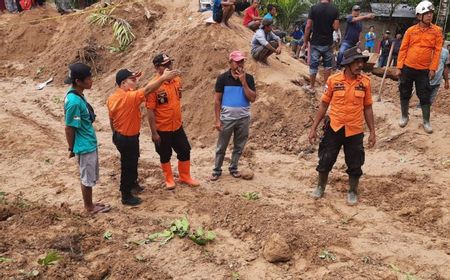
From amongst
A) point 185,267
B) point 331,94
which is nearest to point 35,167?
point 185,267

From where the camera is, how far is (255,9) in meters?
11.4

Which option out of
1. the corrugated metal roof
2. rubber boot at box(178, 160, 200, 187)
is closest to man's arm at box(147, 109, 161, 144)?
rubber boot at box(178, 160, 200, 187)

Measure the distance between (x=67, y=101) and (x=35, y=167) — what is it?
115 inches

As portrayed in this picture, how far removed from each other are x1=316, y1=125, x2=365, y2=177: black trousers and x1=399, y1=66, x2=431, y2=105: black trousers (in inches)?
90.6

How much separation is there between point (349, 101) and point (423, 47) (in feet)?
7.87

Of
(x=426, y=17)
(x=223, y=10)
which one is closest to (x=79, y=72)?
(x=426, y=17)

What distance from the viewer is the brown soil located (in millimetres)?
4066

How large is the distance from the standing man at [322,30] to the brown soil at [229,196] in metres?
0.74

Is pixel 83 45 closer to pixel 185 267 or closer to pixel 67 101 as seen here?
pixel 67 101

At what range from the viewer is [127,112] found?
4957 mm

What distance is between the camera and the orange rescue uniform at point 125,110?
4.92 metres

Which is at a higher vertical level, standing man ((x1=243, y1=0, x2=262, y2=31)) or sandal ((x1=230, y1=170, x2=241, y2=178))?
standing man ((x1=243, y1=0, x2=262, y2=31))

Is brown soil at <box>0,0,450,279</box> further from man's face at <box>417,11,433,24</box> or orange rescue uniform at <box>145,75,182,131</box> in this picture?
Result: man's face at <box>417,11,433,24</box>

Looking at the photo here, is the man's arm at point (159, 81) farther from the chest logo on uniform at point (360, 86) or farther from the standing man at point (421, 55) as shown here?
the standing man at point (421, 55)
